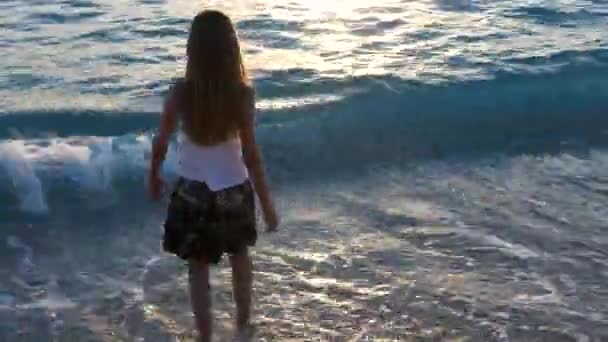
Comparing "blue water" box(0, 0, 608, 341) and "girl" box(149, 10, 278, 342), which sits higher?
"girl" box(149, 10, 278, 342)

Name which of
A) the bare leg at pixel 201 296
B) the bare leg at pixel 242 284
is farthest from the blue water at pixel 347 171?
the bare leg at pixel 201 296

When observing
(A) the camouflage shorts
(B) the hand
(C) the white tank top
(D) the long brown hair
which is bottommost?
(A) the camouflage shorts

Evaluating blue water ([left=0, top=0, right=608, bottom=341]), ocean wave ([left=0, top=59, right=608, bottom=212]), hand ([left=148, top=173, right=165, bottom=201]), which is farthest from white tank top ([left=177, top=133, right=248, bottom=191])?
ocean wave ([left=0, top=59, right=608, bottom=212])

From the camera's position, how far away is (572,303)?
4633 mm

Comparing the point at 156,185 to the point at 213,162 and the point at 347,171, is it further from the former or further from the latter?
the point at 347,171

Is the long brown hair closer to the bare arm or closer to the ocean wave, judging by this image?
the bare arm

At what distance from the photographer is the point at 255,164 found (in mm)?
3926

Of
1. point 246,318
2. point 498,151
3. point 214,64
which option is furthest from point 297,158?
point 214,64

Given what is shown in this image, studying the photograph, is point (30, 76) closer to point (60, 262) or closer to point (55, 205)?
point (55, 205)

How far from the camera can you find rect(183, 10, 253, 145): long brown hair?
3.68m

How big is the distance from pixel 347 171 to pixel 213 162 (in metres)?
3.10

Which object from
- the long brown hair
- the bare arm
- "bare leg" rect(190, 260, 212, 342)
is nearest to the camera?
the long brown hair

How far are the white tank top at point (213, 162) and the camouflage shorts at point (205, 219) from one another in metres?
0.03

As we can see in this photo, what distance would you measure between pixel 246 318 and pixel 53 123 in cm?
381
